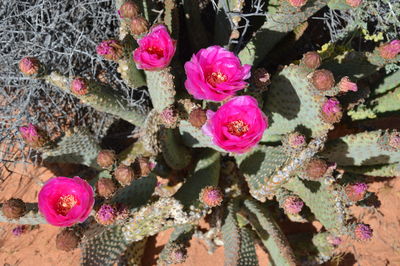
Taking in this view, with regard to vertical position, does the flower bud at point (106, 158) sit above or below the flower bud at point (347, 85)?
below

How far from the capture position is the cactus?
172 cm

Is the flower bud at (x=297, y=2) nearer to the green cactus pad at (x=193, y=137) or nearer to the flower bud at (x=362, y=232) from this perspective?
the green cactus pad at (x=193, y=137)

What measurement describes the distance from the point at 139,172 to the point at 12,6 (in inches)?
69.1

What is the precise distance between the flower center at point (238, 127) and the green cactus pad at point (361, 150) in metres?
Answer: 0.73

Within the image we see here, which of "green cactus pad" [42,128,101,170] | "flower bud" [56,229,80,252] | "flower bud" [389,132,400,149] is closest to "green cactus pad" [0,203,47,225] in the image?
"flower bud" [56,229,80,252]

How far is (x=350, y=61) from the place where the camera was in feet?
7.25

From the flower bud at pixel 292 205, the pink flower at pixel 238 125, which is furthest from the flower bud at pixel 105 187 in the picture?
the flower bud at pixel 292 205

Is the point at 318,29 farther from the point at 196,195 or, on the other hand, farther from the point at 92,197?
the point at 92,197

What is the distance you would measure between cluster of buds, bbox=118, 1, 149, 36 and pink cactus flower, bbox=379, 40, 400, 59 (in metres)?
1.21

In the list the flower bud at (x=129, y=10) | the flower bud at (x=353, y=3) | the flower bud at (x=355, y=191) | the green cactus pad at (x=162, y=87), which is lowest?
the flower bud at (x=355, y=191)

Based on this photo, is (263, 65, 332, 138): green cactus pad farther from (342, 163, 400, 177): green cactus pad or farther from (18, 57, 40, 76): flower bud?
(18, 57, 40, 76): flower bud

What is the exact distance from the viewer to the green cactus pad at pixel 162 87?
191 centimetres

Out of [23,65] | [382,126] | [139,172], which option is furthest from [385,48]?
[23,65]

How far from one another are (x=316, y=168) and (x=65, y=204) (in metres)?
1.14
